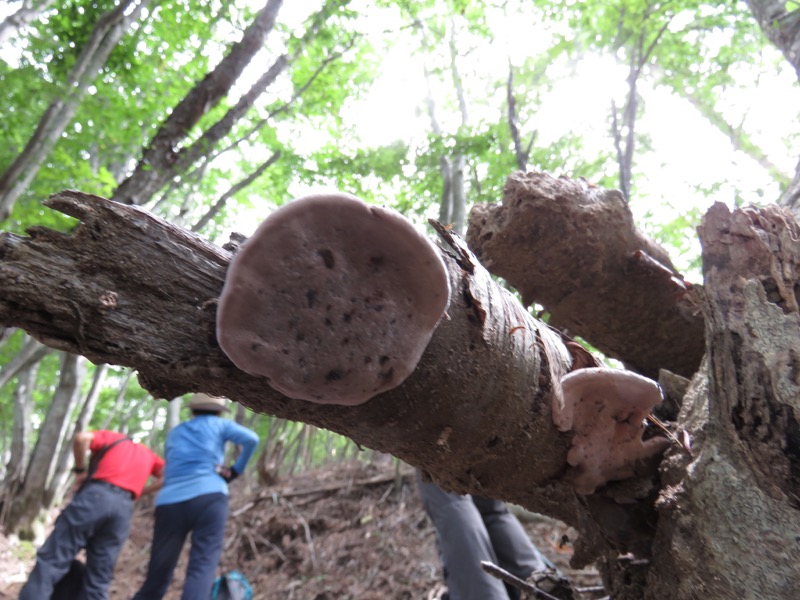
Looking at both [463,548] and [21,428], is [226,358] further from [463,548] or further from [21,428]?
[21,428]

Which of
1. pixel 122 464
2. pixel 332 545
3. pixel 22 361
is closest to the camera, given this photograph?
pixel 122 464

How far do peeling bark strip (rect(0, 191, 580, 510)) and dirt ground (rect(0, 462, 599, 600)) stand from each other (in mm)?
3916

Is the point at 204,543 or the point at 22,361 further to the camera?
the point at 22,361

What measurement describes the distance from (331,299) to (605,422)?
1.05m

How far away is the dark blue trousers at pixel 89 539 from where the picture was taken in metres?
4.47

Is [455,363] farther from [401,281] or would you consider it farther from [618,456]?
[618,456]

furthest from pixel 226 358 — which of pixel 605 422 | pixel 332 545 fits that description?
pixel 332 545

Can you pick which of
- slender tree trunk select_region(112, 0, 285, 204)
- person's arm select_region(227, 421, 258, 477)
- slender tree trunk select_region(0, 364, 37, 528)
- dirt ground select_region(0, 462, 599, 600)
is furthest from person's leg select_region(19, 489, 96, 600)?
slender tree trunk select_region(0, 364, 37, 528)

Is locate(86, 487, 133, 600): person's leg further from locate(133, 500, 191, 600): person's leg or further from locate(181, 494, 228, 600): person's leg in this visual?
locate(181, 494, 228, 600): person's leg

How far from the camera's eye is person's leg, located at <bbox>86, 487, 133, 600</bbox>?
15.7 feet

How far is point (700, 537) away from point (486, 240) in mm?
1428

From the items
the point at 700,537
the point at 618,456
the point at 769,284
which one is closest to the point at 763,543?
the point at 700,537

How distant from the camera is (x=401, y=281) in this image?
110 cm

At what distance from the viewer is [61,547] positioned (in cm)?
455
